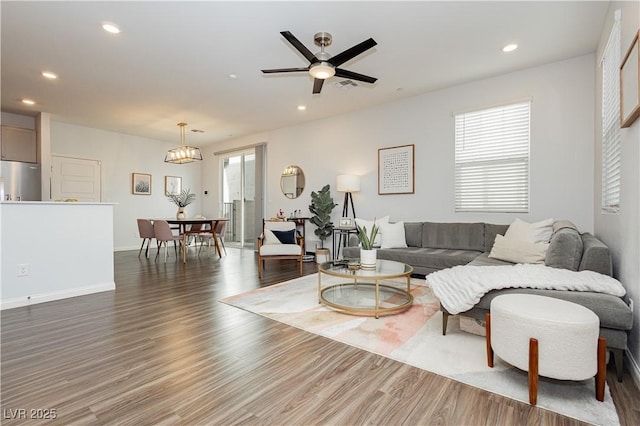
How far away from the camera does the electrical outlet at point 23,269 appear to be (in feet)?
10.7

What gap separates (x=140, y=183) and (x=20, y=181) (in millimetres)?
2376

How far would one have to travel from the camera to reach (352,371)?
194cm

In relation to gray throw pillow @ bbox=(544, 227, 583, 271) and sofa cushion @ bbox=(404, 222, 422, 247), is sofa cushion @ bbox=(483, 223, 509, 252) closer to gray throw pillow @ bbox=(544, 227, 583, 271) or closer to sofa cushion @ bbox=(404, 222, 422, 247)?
sofa cushion @ bbox=(404, 222, 422, 247)

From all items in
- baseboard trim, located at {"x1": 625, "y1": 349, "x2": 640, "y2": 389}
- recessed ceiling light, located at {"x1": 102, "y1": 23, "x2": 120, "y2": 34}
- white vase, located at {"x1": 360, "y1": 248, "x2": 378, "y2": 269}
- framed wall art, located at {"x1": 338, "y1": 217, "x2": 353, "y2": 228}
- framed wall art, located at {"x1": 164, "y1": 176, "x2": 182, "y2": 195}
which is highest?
recessed ceiling light, located at {"x1": 102, "y1": 23, "x2": 120, "y2": 34}

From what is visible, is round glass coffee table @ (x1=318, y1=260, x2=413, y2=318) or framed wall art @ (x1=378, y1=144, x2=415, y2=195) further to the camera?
framed wall art @ (x1=378, y1=144, x2=415, y2=195)

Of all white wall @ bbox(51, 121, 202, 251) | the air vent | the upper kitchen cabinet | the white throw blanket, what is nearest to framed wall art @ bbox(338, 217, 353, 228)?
the air vent

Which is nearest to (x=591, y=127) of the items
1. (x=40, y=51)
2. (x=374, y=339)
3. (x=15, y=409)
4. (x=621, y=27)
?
(x=621, y=27)

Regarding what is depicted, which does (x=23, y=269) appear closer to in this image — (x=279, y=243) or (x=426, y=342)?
(x=279, y=243)

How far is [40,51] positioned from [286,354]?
14.9ft

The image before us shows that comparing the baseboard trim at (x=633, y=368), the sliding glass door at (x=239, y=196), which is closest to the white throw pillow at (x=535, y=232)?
the baseboard trim at (x=633, y=368)

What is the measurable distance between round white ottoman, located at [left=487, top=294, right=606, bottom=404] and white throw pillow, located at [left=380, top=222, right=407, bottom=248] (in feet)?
9.59

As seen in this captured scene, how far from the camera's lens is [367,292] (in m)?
3.69

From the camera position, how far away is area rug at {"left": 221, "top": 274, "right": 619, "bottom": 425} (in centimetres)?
163

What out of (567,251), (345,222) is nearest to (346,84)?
(345,222)
